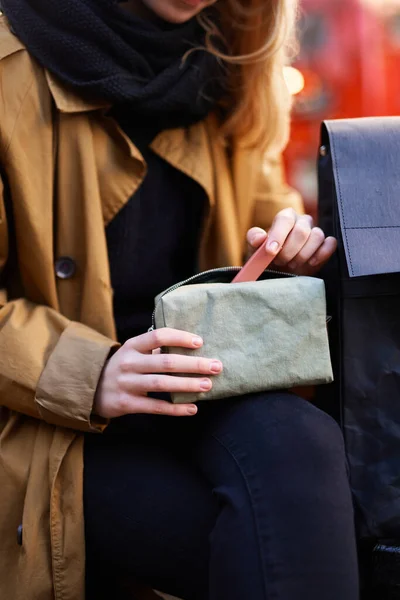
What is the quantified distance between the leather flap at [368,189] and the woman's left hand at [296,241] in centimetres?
7

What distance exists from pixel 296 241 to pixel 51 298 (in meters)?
0.39

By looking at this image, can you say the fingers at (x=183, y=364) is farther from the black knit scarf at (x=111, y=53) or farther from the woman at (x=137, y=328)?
the black knit scarf at (x=111, y=53)

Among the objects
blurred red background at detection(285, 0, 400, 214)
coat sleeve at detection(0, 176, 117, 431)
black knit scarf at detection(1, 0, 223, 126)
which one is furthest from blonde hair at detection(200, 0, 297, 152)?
blurred red background at detection(285, 0, 400, 214)

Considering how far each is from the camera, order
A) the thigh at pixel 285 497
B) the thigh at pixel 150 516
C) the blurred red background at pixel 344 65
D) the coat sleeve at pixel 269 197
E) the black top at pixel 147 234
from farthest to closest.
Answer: the blurred red background at pixel 344 65
the coat sleeve at pixel 269 197
the black top at pixel 147 234
the thigh at pixel 150 516
the thigh at pixel 285 497

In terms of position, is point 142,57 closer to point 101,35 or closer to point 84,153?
point 101,35

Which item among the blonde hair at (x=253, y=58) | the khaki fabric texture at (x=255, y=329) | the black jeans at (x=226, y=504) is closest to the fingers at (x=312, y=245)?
the khaki fabric texture at (x=255, y=329)

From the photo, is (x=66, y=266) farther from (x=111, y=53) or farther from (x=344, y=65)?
(x=344, y=65)

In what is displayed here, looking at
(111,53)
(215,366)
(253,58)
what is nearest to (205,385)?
(215,366)

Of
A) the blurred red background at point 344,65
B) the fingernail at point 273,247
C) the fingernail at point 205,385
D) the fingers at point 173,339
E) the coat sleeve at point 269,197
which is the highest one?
the blurred red background at point 344,65

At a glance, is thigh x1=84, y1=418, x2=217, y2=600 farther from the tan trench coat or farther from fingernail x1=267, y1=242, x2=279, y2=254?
fingernail x1=267, y1=242, x2=279, y2=254

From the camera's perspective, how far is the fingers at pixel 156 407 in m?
0.98

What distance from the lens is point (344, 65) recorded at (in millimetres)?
2803

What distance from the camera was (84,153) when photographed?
1193 mm

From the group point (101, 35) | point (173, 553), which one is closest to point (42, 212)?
point (101, 35)
